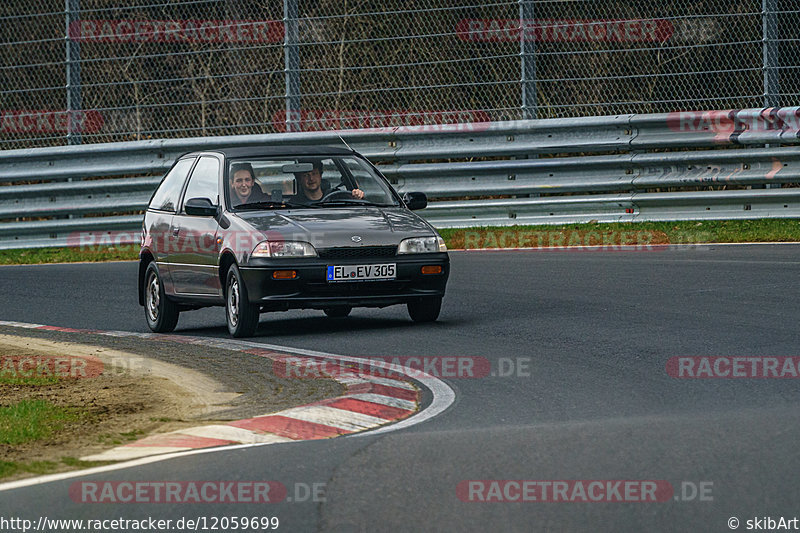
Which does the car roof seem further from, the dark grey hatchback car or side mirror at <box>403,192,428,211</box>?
side mirror at <box>403,192,428,211</box>

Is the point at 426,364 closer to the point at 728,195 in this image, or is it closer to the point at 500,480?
the point at 500,480

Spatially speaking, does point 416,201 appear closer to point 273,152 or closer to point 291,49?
point 273,152

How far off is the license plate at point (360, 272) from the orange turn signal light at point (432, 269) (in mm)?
265

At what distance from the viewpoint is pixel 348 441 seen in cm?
672

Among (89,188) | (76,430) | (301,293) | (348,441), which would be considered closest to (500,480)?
(348,441)

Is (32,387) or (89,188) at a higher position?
(89,188)

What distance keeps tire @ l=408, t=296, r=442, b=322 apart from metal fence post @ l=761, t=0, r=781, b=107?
7.31m

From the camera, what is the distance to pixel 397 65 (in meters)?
18.0

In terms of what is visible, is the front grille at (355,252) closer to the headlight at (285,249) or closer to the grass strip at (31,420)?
the headlight at (285,249)

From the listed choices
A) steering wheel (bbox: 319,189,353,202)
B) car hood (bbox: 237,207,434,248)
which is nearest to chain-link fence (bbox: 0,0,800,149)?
steering wheel (bbox: 319,189,353,202)

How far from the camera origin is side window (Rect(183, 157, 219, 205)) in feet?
38.6

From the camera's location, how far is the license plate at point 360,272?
10680mm

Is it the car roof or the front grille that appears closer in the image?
the front grille

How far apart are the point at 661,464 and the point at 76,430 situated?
3.11 meters
